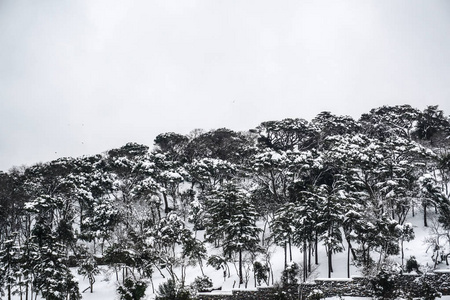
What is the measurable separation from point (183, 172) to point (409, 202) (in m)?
30.9

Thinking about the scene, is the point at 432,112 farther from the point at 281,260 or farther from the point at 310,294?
the point at 310,294

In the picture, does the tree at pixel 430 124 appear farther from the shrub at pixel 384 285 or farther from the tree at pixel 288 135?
the shrub at pixel 384 285

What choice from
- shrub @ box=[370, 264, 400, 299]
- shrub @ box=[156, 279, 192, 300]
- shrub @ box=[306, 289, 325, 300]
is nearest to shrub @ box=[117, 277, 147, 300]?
shrub @ box=[156, 279, 192, 300]

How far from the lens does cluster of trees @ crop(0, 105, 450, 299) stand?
26.1m

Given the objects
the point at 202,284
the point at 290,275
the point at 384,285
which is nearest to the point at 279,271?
the point at 290,275

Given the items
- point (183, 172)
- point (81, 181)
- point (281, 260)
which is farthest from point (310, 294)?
point (81, 181)

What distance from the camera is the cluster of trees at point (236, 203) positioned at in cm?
2614

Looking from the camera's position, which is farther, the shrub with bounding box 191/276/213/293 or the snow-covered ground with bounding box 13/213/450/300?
the snow-covered ground with bounding box 13/213/450/300

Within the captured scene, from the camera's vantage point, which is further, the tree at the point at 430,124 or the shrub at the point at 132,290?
the tree at the point at 430,124

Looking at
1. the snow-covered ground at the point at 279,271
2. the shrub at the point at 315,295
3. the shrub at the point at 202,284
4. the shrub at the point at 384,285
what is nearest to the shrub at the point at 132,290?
the snow-covered ground at the point at 279,271

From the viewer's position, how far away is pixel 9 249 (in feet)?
86.6

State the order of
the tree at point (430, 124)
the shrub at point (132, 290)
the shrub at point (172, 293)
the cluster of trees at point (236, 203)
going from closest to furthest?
the shrub at point (172, 293), the shrub at point (132, 290), the cluster of trees at point (236, 203), the tree at point (430, 124)

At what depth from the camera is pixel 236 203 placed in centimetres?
2873

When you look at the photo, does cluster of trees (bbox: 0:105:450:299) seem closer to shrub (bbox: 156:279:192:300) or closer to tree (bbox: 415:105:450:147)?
tree (bbox: 415:105:450:147)
